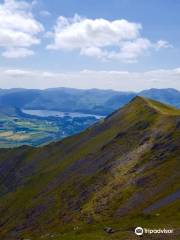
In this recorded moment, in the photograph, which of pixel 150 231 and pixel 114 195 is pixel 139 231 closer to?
pixel 150 231

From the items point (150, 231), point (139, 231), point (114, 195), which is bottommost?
point (114, 195)

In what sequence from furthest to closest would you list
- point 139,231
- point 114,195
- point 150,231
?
point 114,195
point 139,231
point 150,231

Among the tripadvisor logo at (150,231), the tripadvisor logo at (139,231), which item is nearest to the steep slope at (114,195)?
the tripadvisor logo at (139,231)

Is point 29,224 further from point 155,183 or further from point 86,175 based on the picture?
point 155,183

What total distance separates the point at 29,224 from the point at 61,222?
27154mm

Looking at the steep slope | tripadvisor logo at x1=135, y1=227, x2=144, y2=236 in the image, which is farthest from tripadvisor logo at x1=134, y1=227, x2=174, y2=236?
the steep slope

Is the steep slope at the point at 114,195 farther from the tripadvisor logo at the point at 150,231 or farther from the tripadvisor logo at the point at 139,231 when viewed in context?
the tripadvisor logo at the point at 150,231

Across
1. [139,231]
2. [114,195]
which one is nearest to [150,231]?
[139,231]

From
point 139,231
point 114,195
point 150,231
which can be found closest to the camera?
point 150,231

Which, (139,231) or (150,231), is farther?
(139,231)

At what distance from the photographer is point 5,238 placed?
16400cm

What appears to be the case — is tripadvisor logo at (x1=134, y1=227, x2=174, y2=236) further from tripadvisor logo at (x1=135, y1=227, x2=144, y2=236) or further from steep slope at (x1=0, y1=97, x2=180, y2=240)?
steep slope at (x1=0, y1=97, x2=180, y2=240)

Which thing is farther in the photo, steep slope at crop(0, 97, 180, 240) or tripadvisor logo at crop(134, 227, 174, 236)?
steep slope at crop(0, 97, 180, 240)

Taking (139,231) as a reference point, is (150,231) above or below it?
above
